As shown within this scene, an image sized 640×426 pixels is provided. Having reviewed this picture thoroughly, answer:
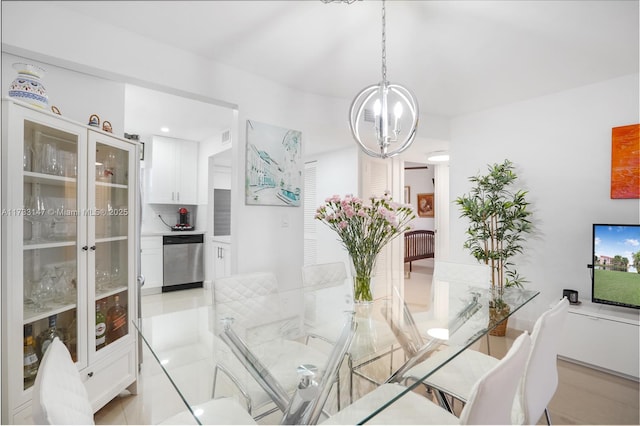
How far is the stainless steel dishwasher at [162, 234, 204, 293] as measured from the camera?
4.76 metres

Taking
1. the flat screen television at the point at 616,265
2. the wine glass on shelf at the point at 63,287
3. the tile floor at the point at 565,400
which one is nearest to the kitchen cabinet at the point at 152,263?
the tile floor at the point at 565,400

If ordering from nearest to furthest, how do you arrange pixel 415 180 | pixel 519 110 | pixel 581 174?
1. pixel 581 174
2. pixel 519 110
3. pixel 415 180

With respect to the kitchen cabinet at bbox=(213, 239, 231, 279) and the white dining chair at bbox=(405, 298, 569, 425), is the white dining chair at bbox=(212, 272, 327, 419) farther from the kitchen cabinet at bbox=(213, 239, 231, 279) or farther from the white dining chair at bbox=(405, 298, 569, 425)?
the kitchen cabinet at bbox=(213, 239, 231, 279)

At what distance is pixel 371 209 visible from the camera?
1.65 meters

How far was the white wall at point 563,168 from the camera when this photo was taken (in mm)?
2824

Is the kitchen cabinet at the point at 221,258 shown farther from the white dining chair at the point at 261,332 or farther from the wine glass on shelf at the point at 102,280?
the white dining chair at the point at 261,332

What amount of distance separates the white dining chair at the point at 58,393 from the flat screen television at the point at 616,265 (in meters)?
3.41

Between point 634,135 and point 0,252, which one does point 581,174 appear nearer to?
point 634,135

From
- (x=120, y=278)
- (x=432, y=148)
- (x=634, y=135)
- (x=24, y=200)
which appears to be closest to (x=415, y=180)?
(x=432, y=148)

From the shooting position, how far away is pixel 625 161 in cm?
272

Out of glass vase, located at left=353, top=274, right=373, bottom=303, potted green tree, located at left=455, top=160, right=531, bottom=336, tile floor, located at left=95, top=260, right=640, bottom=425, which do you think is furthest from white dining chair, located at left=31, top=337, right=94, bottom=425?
potted green tree, located at left=455, top=160, right=531, bottom=336

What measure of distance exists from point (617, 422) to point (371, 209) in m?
1.91

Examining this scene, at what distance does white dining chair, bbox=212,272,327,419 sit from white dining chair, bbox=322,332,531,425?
29 centimetres

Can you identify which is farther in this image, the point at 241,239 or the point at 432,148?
the point at 432,148
